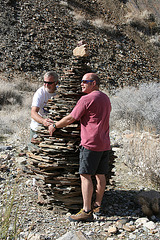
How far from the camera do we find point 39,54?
17.2 m

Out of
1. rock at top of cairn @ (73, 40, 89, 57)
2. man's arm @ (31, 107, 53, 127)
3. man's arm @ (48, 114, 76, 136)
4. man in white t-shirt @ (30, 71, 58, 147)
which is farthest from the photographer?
→ man in white t-shirt @ (30, 71, 58, 147)

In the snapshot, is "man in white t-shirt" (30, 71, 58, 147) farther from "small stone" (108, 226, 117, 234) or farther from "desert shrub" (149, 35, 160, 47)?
"desert shrub" (149, 35, 160, 47)

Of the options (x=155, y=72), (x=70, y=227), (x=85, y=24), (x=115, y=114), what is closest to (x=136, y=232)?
(x=70, y=227)

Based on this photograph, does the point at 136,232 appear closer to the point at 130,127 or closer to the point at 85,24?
the point at 130,127

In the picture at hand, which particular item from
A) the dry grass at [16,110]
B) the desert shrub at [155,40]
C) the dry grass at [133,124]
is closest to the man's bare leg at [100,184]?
the dry grass at [133,124]

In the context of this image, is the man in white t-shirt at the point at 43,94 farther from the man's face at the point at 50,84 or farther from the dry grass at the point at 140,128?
the dry grass at the point at 140,128

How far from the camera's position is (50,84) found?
397 centimetres

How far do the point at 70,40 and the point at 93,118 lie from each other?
16667 millimetres

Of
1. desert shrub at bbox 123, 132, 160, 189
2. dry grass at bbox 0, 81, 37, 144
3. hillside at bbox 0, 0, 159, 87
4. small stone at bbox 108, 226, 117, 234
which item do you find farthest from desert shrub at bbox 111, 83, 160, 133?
hillside at bbox 0, 0, 159, 87

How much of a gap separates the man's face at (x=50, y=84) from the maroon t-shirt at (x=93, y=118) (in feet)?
3.16

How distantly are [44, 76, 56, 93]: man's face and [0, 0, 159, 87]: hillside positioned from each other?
11328mm

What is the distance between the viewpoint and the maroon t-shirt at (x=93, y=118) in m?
3.09

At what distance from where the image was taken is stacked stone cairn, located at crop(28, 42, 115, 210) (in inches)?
133

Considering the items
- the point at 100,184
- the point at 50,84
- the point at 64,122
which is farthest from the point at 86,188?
the point at 50,84
